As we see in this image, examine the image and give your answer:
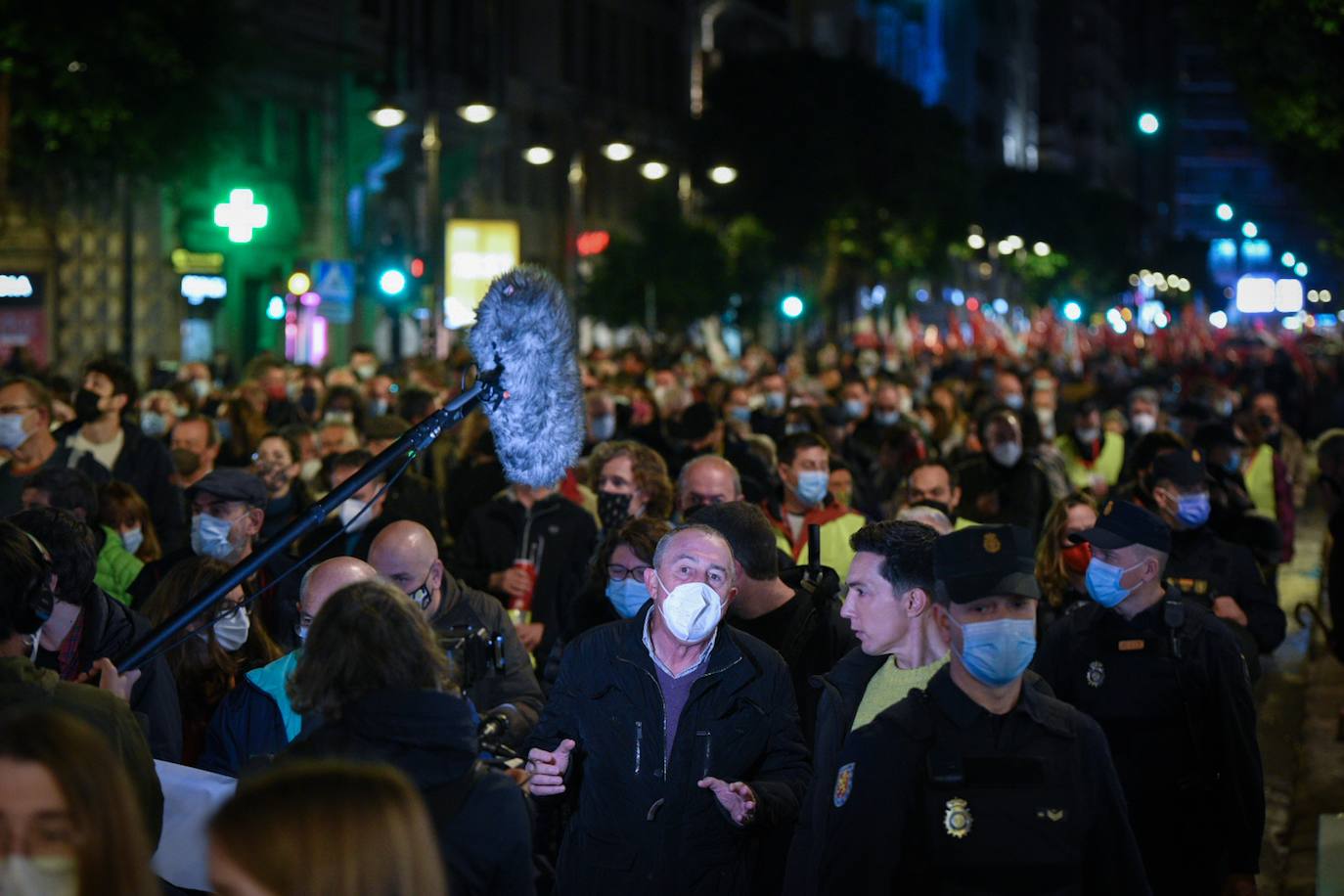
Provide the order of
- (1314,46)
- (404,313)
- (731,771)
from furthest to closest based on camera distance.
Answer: (404,313), (1314,46), (731,771)

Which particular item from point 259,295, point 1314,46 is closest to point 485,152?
point 259,295

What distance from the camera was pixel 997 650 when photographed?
14.4ft

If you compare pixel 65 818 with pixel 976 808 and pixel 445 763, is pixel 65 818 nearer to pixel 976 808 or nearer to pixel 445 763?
pixel 445 763

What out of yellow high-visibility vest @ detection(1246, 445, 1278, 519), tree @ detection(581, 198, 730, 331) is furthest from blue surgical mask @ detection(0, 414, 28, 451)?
tree @ detection(581, 198, 730, 331)

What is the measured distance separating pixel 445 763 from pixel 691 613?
171 centimetres

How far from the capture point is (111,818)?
321 cm

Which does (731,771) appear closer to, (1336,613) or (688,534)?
(688,534)

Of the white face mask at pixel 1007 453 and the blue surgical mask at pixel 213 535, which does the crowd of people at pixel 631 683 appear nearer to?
the blue surgical mask at pixel 213 535

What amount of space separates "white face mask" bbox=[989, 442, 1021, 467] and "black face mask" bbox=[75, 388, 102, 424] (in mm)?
5277

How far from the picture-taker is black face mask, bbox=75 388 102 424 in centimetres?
1177

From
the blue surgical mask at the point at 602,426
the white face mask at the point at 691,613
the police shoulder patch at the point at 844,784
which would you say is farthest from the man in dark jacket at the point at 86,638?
the blue surgical mask at the point at 602,426

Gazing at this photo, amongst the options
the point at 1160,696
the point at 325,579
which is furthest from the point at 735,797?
the point at 1160,696

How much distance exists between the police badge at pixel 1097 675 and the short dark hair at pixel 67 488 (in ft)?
13.6

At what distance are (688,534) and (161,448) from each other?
639 cm
